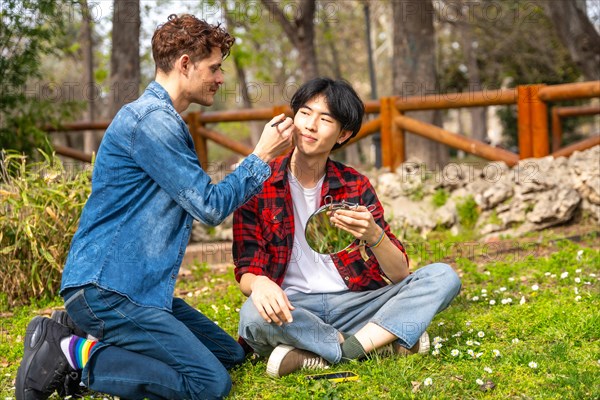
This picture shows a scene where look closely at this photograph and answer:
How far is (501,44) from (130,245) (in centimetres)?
1872

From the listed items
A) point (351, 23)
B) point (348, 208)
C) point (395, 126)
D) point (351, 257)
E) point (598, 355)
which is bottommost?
point (598, 355)

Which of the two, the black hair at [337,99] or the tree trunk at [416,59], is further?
the tree trunk at [416,59]

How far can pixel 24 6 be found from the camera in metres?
8.10

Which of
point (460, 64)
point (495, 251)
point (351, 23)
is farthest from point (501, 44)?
point (495, 251)

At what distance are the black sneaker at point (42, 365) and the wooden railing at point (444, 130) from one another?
16.7 ft

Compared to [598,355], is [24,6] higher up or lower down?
higher up

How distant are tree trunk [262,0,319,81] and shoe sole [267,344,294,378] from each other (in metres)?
8.60

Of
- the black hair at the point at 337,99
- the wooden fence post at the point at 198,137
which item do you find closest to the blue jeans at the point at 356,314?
the black hair at the point at 337,99

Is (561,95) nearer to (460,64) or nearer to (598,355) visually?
(598,355)

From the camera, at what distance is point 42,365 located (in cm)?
315

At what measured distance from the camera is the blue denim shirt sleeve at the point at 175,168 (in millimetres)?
2986

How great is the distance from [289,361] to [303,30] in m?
9.36

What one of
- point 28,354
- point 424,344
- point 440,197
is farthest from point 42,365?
point 440,197

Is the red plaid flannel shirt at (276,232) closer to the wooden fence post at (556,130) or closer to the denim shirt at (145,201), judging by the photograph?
the denim shirt at (145,201)
